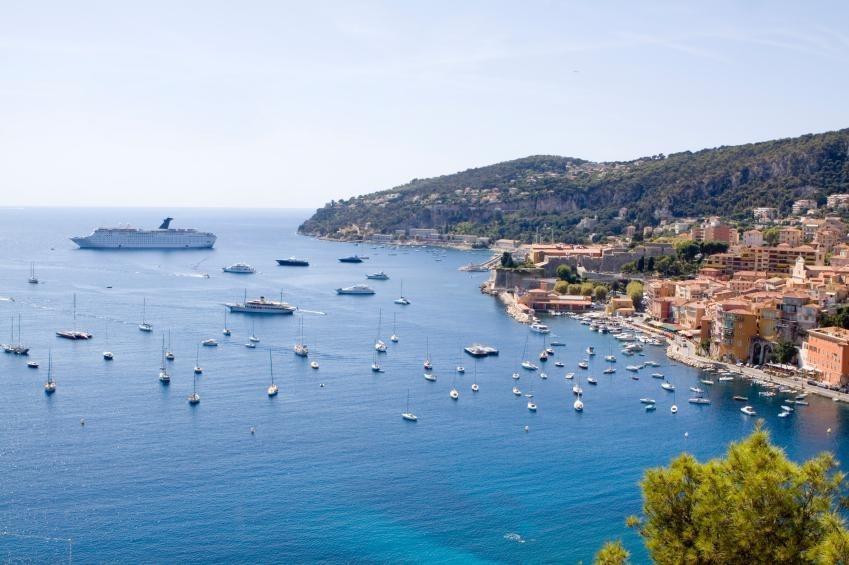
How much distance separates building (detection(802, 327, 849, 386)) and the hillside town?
0.10ft

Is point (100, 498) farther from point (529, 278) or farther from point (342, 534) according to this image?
point (529, 278)

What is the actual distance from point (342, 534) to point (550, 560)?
11.3ft

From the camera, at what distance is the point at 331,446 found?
19.7 metres

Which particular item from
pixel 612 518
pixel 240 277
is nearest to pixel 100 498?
pixel 612 518

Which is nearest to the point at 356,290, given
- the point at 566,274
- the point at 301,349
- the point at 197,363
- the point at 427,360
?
the point at 566,274

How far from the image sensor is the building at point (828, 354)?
25719mm

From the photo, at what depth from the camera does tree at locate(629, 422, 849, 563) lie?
25.3 feet

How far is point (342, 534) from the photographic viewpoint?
15227 mm

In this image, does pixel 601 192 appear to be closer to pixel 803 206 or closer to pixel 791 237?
pixel 803 206

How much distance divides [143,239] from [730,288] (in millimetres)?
56890

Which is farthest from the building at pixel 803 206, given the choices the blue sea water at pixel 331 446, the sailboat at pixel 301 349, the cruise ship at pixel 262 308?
the sailboat at pixel 301 349

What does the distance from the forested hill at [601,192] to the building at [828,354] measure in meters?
45.5

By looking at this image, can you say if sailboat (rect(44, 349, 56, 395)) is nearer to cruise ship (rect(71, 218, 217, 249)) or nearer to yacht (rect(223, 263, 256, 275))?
yacht (rect(223, 263, 256, 275))

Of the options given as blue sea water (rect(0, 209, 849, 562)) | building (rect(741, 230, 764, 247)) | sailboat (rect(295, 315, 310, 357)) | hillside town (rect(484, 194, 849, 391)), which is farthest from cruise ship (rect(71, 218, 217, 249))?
sailboat (rect(295, 315, 310, 357))
